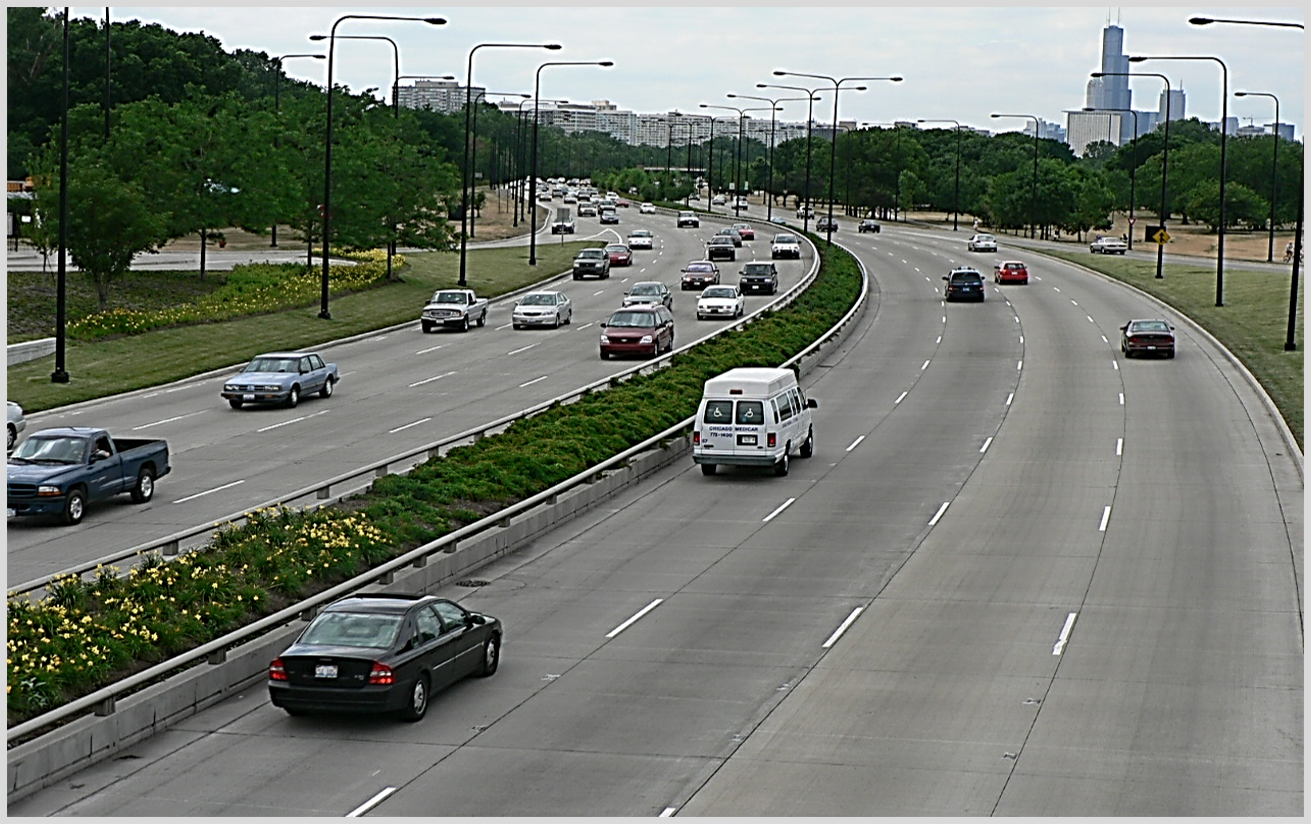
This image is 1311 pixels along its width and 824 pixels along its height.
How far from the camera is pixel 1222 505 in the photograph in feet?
103

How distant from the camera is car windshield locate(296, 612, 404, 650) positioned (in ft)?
59.8

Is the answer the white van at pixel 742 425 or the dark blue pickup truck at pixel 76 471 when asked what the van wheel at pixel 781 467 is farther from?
the dark blue pickup truck at pixel 76 471

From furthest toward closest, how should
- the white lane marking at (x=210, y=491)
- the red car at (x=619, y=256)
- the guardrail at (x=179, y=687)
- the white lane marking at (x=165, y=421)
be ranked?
the red car at (x=619, y=256) < the white lane marking at (x=165, y=421) < the white lane marking at (x=210, y=491) < the guardrail at (x=179, y=687)

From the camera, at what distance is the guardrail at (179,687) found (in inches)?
637

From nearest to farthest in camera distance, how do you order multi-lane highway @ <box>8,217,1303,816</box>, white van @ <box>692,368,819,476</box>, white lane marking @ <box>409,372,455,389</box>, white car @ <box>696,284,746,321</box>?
multi-lane highway @ <box>8,217,1303,816</box> < white van @ <box>692,368,819,476</box> < white lane marking @ <box>409,372,455,389</box> < white car @ <box>696,284,746,321</box>

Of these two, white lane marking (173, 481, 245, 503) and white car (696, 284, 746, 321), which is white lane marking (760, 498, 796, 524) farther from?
white car (696, 284, 746, 321)

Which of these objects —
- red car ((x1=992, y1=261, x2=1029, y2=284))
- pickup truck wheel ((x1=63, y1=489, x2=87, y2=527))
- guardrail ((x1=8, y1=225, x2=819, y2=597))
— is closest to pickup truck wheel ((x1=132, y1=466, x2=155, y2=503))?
pickup truck wheel ((x1=63, y1=489, x2=87, y2=527))

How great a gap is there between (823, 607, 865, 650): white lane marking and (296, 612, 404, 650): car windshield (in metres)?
6.07

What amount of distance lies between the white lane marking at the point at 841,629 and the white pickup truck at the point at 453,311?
135 ft

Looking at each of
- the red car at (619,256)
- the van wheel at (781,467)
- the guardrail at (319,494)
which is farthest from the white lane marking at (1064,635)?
the red car at (619,256)

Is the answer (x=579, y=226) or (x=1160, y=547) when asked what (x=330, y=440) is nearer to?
(x=1160, y=547)

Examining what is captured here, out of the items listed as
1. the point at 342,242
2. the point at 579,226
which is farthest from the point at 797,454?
the point at 579,226

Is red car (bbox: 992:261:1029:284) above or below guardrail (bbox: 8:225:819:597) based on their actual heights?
above

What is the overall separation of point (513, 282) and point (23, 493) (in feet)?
178
